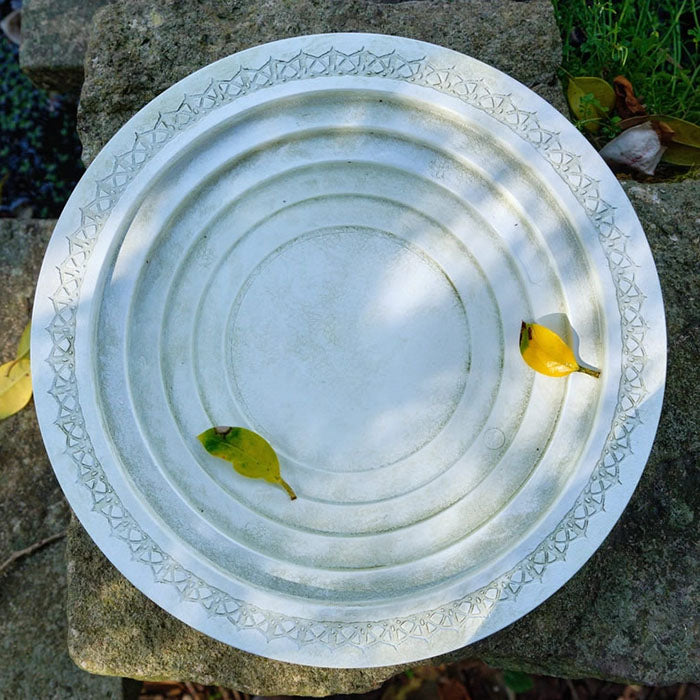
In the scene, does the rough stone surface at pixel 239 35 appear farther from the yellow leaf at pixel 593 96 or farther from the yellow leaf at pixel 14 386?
the yellow leaf at pixel 14 386

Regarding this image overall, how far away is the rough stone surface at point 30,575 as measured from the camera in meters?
1.73

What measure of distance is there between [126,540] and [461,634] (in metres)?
0.65

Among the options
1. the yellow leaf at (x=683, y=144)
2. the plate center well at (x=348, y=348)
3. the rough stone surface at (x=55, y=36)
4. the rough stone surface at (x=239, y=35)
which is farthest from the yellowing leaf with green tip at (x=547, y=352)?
the rough stone surface at (x=55, y=36)

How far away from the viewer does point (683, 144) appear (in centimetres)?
183

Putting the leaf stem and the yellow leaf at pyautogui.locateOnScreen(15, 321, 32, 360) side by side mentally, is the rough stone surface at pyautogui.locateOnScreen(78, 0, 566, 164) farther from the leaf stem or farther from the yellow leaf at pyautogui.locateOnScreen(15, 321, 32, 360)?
the leaf stem

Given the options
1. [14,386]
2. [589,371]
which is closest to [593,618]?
[589,371]

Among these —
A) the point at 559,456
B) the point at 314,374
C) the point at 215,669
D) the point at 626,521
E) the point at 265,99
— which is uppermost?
the point at 265,99

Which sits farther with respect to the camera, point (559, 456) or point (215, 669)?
point (215, 669)

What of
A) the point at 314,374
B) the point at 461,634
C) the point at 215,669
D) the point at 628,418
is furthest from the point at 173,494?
the point at 628,418

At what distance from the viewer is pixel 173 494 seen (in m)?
1.31

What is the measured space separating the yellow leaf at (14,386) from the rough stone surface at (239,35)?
21.9 inches

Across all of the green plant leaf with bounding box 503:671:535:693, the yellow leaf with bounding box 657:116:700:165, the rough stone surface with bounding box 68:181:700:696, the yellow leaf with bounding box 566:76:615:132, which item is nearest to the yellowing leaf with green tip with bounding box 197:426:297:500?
the rough stone surface with bounding box 68:181:700:696

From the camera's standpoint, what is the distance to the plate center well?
1373mm

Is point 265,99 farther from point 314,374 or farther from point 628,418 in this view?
point 628,418
